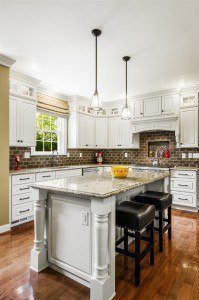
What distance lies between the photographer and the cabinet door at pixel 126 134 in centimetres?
544

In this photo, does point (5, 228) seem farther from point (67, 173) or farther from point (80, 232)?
point (80, 232)

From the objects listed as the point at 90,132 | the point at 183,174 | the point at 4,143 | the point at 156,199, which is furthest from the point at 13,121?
the point at 183,174

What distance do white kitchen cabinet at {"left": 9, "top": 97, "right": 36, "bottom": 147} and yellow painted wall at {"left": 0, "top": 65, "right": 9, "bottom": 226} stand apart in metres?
0.32

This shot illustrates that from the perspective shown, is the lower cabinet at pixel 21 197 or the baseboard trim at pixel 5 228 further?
the lower cabinet at pixel 21 197

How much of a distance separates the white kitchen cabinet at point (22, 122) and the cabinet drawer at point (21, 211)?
1.12 meters

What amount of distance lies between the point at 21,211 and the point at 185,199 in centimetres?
335

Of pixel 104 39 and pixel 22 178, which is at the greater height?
pixel 104 39

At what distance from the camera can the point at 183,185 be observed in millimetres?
4277

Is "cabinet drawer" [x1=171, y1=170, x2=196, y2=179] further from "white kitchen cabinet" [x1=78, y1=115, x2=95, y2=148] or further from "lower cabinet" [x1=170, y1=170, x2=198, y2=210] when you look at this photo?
"white kitchen cabinet" [x1=78, y1=115, x2=95, y2=148]

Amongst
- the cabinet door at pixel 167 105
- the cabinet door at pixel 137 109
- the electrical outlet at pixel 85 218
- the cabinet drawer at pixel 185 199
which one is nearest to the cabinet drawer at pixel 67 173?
the cabinet door at pixel 137 109

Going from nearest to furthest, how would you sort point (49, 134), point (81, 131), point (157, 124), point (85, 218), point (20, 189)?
point (85, 218) < point (20, 189) < point (157, 124) < point (49, 134) < point (81, 131)

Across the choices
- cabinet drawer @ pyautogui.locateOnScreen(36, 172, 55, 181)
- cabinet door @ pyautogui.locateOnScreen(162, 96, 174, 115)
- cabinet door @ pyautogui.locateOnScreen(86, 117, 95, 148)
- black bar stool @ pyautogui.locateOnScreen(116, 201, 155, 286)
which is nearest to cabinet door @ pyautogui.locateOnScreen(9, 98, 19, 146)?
cabinet drawer @ pyautogui.locateOnScreen(36, 172, 55, 181)

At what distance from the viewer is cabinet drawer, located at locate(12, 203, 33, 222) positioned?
3.34 metres

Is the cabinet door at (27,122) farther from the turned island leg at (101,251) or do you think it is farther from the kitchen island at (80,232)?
the turned island leg at (101,251)
